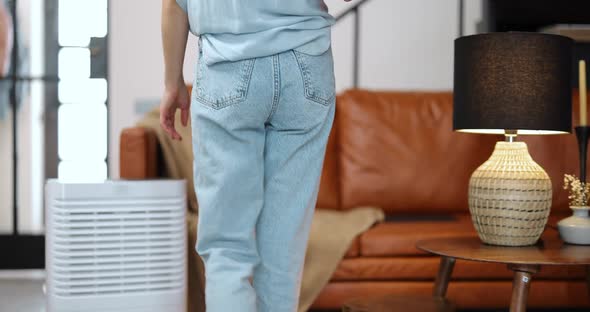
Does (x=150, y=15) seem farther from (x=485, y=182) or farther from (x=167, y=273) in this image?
(x=485, y=182)

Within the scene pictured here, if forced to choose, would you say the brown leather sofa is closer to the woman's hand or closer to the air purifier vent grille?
the air purifier vent grille

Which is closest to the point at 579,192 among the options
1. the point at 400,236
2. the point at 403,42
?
the point at 400,236

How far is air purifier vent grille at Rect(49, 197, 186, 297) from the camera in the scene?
81.0 inches

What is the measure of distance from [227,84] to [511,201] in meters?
1.12

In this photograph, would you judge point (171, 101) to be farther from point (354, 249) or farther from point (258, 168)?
point (354, 249)

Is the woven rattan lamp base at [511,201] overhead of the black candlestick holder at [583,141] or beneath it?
beneath

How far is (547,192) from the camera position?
1972mm

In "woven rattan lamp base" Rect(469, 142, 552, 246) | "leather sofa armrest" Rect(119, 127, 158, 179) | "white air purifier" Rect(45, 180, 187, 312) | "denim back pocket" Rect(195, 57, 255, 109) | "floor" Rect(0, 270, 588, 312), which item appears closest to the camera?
"denim back pocket" Rect(195, 57, 255, 109)

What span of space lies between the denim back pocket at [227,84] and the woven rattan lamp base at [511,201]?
1091 millimetres

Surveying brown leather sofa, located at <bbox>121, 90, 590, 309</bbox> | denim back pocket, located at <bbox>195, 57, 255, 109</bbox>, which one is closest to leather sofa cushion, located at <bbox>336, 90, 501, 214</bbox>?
brown leather sofa, located at <bbox>121, 90, 590, 309</bbox>

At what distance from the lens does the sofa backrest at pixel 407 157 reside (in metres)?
2.99

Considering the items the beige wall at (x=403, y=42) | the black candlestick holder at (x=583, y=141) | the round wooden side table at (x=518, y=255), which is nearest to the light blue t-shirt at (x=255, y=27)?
the round wooden side table at (x=518, y=255)

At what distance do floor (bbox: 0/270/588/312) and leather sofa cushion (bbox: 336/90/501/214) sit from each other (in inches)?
23.7

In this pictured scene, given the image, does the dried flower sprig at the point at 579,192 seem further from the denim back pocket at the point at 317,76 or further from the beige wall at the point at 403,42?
the beige wall at the point at 403,42
